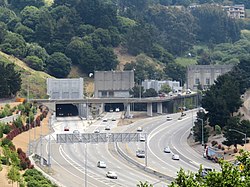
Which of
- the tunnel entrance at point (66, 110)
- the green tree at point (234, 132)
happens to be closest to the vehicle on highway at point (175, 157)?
the green tree at point (234, 132)

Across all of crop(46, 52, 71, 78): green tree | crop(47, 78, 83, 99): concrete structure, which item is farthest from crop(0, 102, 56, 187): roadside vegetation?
crop(46, 52, 71, 78): green tree

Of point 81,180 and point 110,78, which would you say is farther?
point 110,78

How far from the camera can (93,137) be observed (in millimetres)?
90188

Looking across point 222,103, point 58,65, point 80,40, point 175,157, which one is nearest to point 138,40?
point 80,40

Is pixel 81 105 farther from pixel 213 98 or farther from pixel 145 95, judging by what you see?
pixel 213 98

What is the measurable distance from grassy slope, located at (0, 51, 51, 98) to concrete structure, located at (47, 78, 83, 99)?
1790 mm

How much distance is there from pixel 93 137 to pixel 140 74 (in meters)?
83.2

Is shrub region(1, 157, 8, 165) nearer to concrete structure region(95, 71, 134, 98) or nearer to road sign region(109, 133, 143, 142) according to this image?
road sign region(109, 133, 143, 142)

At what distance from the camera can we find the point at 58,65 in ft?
527

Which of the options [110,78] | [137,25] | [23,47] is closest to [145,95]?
[110,78]

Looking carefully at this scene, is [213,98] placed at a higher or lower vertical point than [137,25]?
lower

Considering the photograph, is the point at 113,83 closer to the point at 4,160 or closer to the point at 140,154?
the point at 140,154

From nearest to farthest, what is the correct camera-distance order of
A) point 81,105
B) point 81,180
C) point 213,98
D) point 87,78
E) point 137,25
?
point 81,180, point 213,98, point 81,105, point 87,78, point 137,25

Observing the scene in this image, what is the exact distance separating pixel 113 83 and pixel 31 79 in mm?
19717
